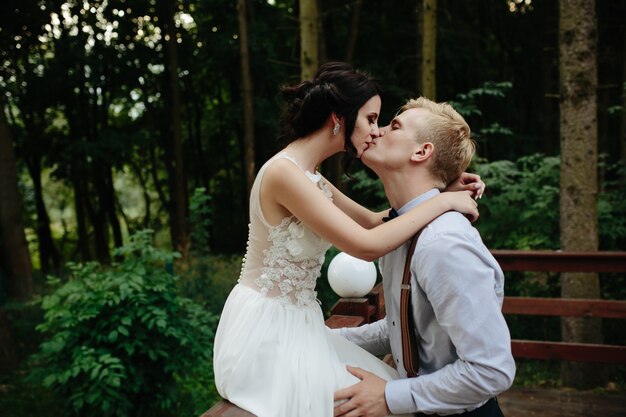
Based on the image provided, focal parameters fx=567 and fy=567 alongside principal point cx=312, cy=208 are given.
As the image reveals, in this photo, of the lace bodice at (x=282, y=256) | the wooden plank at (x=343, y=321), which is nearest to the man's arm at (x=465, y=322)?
the lace bodice at (x=282, y=256)

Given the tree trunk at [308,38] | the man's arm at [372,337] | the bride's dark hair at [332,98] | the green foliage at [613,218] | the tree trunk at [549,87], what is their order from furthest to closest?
the tree trunk at [549,87] → the tree trunk at [308,38] → the green foliage at [613,218] → the man's arm at [372,337] → the bride's dark hair at [332,98]

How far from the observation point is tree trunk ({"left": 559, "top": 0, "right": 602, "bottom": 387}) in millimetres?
4750

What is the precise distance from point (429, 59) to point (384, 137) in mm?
5650

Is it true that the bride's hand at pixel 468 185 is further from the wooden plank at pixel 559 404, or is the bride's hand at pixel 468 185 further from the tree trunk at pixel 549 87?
the tree trunk at pixel 549 87

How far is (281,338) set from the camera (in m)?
1.78

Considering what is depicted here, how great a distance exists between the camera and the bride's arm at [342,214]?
1.67m

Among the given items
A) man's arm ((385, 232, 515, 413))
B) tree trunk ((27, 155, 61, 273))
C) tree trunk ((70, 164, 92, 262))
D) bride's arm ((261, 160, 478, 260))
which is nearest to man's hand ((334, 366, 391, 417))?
man's arm ((385, 232, 515, 413))

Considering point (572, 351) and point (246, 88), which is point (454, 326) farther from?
point (246, 88)

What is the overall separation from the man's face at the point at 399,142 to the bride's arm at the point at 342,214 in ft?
0.65

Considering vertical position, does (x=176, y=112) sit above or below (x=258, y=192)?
above

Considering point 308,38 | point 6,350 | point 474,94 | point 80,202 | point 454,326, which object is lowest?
point 6,350

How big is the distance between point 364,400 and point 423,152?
0.78m

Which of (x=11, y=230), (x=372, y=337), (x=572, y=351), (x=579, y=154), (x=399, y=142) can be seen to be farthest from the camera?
(x=11, y=230)

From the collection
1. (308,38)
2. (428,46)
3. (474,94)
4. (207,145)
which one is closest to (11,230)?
(308,38)
